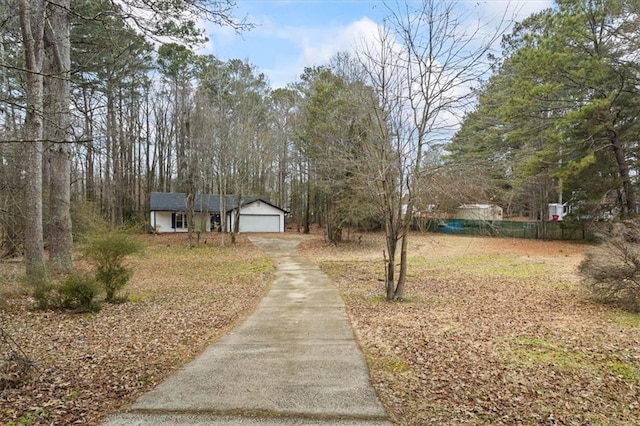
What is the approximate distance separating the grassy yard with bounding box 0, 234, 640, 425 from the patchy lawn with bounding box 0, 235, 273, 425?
0.06ft

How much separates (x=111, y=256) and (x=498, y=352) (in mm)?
7189

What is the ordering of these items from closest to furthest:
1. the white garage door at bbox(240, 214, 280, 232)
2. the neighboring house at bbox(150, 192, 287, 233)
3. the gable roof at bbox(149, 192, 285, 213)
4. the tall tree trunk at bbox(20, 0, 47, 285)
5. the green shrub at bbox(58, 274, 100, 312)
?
the green shrub at bbox(58, 274, 100, 312) < the tall tree trunk at bbox(20, 0, 47, 285) < the gable roof at bbox(149, 192, 285, 213) < the neighboring house at bbox(150, 192, 287, 233) < the white garage door at bbox(240, 214, 280, 232)

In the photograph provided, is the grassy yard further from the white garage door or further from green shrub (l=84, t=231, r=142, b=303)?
the white garage door

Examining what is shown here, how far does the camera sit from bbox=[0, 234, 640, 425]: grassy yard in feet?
11.6

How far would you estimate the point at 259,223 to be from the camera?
3531 centimetres

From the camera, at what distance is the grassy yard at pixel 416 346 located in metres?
3.54

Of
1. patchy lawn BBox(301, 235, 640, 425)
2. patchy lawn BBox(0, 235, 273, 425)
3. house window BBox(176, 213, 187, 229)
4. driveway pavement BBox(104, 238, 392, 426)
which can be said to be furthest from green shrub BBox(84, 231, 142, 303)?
house window BBox(176, 213, 187, 229)

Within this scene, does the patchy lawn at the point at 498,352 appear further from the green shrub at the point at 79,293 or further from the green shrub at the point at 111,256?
the green shrub at the point at 79,293

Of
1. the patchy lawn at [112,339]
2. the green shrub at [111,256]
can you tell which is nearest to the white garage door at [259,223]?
the patchy lawn at [112,339]

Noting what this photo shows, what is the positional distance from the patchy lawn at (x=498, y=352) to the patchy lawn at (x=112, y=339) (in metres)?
2.51

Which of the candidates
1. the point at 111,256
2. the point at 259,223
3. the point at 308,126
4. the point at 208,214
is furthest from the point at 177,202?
the point at 111,256

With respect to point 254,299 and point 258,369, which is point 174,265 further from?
point 258,369

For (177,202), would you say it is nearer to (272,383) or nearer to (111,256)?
(111,256)

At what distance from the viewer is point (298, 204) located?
40.9 meters
